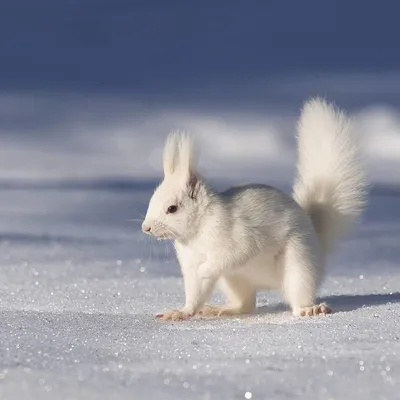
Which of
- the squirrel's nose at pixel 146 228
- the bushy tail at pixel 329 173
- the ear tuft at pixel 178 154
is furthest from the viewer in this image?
the bushy tail at pixel 329 173

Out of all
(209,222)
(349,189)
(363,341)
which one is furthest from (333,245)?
(363,341)

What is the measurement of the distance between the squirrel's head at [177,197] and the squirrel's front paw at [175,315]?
237 millimetres

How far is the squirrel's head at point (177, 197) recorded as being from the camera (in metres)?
3.66


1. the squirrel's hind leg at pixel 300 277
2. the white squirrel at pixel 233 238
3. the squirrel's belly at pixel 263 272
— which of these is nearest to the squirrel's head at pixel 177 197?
the white squirrel at pixel 233 238

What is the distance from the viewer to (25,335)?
118 inches

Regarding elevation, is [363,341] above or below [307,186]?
below

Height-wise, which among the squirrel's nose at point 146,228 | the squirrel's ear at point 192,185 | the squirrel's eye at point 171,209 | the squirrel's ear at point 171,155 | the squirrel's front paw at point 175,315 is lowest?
the squirrel's front paw at point 175,315

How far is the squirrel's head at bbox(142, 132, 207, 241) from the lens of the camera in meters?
3.66

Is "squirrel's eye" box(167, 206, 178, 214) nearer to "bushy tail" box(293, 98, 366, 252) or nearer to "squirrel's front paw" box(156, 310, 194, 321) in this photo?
"squirrel's front paw" box(156, 310, 194, 321)

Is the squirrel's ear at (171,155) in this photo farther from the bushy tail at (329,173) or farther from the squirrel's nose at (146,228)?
the bushy tail at (329,173)

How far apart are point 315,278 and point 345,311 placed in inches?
6.0

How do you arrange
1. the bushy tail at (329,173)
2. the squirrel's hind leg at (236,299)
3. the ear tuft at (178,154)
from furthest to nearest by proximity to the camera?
the bushy tail at (329,173) → the squirrel's hind leg at (236,299) → the ear tuft at (178,154)

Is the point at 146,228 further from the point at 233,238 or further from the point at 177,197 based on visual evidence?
the point at 233,238

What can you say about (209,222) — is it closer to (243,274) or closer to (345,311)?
(243,274)
